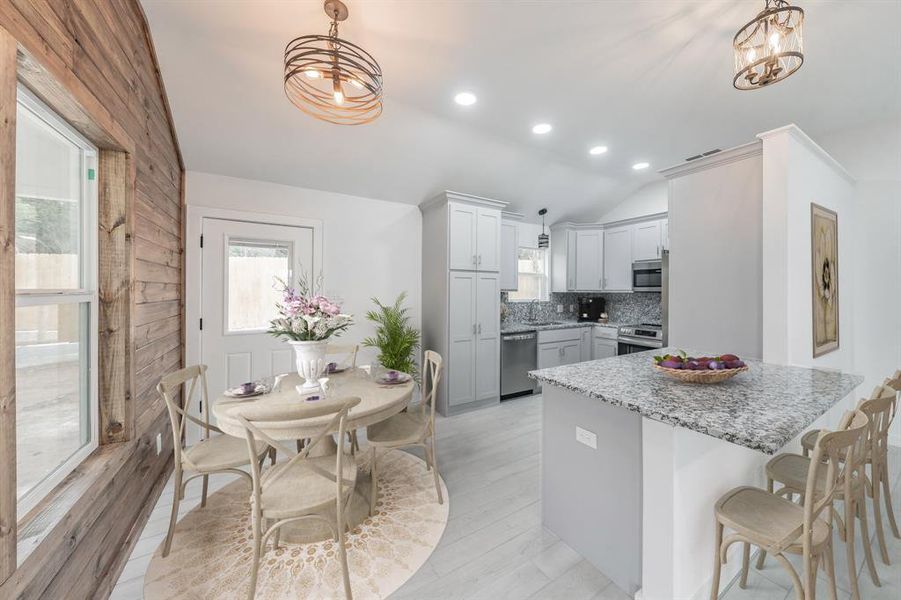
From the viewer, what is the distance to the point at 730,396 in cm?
146

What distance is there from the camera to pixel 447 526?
2076 mm

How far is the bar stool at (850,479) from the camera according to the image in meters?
1.32

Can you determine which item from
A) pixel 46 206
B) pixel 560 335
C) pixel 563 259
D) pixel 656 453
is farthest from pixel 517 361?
pixel 46 206

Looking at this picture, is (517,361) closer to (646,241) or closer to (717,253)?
(646,241)

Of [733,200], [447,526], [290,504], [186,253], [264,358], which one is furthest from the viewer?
[264,358]

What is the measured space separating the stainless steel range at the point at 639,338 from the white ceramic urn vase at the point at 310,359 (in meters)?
3.95

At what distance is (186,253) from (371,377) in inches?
81.9

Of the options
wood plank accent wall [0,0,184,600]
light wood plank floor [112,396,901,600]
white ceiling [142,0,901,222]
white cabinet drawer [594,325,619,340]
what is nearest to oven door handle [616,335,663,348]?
white cabinet drawer [594,325,619,340]

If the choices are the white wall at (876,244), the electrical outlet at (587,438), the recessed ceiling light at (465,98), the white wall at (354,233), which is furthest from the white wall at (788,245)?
the white wall at (354,233)

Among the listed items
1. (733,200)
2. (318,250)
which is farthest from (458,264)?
(733,200)

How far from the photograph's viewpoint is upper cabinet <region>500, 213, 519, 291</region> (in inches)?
189

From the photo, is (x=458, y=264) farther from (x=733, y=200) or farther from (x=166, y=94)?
(x=166, y=94)

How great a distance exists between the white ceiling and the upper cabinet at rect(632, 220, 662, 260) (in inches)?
Result: 37.3

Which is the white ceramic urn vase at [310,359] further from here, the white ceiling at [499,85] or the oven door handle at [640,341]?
the oven door handle at [640,341]
